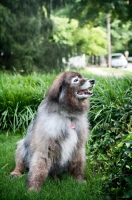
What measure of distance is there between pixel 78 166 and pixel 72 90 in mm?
977

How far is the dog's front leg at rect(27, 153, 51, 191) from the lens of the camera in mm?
3523

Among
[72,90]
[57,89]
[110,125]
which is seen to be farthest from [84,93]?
[110,125]

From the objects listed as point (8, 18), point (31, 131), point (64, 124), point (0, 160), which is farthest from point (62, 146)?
point (8, 18)

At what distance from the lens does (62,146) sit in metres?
3.64

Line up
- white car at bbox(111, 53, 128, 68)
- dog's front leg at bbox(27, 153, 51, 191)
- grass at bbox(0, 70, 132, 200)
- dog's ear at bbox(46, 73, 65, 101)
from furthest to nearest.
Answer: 1. white car at bbox(111, 53, 128, 68)
2. dog's ear at bbox(46, 73, 65, 101)
3. dog's front leg at bbox(27, 153, 51, 191)
4. grass at bbox(0, 70, 132, 200)

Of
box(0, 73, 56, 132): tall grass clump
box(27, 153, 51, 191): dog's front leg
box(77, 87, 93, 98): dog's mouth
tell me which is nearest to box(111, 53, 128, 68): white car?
box(0, 73, 56, 132): tall grass clump

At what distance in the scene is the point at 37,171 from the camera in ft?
11.7

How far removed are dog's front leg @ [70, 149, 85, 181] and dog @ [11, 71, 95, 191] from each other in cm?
4

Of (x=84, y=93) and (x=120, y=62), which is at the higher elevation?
(x=84, y=93)

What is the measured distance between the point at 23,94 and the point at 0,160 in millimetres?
2196

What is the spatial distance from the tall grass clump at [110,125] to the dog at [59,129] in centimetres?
41

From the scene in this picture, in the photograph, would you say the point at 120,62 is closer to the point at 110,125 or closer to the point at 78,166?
the point at 110,125

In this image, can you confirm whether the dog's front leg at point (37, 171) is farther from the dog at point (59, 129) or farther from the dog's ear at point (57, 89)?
the dog's ear at point (57, 89)

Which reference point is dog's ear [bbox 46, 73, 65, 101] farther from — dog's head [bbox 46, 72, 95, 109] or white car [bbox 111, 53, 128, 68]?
white car [bbox 111, 53, 128, 68]
